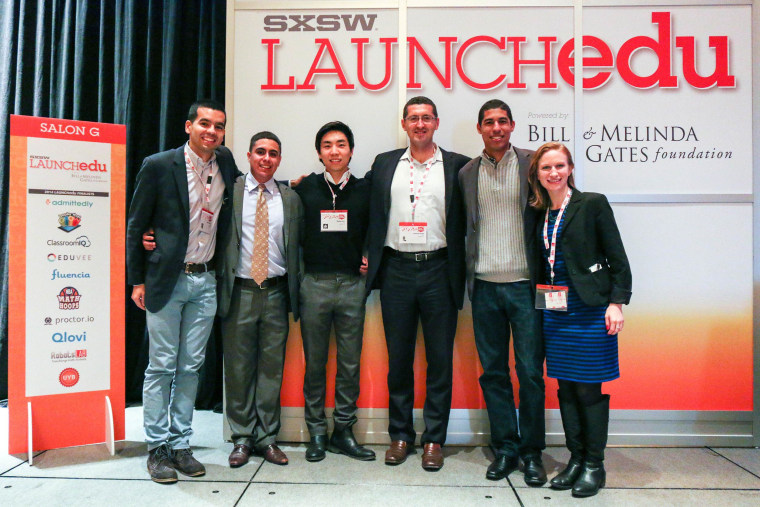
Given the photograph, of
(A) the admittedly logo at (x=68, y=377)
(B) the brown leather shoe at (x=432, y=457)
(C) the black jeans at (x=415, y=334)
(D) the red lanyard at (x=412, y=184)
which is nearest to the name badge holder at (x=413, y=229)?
(D) the red lanyard at (x=412, y=184)

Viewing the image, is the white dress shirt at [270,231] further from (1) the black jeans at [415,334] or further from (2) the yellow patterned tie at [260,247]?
(1) the black jeans at [415,334]

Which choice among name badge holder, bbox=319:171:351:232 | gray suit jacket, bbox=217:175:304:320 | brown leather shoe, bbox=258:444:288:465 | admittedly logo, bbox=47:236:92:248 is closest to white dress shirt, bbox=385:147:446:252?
name badge holder, bbox=319:171:351:232

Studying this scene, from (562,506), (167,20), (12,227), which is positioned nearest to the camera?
(562,506)

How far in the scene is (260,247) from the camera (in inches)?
104

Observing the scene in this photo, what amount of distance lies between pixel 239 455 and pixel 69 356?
1145 mm

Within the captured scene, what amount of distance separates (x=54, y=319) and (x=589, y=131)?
11.0 feet

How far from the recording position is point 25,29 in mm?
3760

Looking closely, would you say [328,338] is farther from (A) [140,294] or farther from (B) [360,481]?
(A) [140,294]

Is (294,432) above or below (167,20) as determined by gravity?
below

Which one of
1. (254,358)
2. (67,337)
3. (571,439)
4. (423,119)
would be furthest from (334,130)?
(571,439)

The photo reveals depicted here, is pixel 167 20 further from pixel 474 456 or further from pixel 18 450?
pixel 474 456

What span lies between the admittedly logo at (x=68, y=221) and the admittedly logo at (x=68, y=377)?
2.64 ft

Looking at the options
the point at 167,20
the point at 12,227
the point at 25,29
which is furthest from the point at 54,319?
the point at 25,29

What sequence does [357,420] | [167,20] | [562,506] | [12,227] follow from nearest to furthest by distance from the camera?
[562,506], [12,227], [357,420], [167,20]
